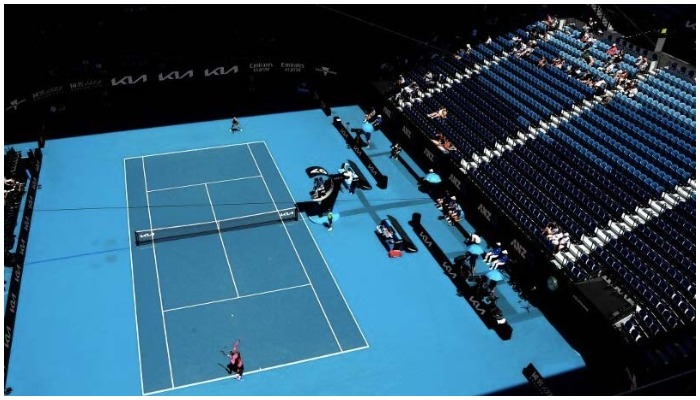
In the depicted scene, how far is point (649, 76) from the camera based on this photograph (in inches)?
1344

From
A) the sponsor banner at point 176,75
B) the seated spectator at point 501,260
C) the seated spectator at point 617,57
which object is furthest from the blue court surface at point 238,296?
the seated spectator at point 617,57

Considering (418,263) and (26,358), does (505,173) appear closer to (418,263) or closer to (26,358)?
(418,263)

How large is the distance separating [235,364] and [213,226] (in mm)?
9253

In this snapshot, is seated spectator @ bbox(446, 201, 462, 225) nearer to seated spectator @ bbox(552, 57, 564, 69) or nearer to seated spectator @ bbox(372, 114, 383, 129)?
seated spectator @ bbox(372, 114, 383, 129)

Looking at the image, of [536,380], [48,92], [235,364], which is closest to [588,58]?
[536,380]

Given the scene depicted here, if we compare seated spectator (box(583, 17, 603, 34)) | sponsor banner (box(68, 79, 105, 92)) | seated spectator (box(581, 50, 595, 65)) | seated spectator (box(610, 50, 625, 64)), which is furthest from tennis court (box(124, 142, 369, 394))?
seated spectator (box(583, 17, 603, 34))

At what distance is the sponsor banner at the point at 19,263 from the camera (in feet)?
72.7

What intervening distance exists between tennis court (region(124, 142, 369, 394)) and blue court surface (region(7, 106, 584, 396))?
2.4 inches

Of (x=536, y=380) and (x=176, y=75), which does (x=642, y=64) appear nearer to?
(x=536, y=380)

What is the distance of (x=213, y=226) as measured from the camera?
2889cm

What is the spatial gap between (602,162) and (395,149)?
1105 centimetres

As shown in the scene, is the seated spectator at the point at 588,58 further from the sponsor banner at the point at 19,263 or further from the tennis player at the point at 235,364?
the sponsor banner at the point at 19,263

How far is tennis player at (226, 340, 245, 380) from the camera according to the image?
20.9 metres

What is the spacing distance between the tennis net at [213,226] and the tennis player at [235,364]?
27.5ft
